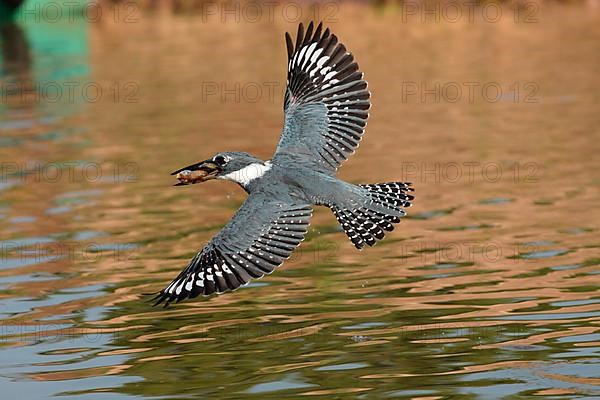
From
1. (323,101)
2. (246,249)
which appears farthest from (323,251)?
(246,249)

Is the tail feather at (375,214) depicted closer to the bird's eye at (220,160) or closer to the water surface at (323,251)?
the water surface at (323,251)

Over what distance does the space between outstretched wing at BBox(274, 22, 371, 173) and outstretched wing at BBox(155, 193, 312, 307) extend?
0.85m

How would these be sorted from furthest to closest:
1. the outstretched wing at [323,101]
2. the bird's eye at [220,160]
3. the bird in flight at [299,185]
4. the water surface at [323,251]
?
the outstretched wing at [323,101] < the bird's eye at [220,160] < the bird in flight at [299,185] < the water surface at [323,251]

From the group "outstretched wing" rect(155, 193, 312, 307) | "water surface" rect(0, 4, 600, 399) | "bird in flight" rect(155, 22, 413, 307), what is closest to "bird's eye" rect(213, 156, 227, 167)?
"bird in flight" rect(155, 22, 413, 307)

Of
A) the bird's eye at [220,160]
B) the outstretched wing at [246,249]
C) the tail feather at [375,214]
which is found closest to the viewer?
the outstretched wing at [246,249]

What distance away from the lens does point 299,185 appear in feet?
28.7

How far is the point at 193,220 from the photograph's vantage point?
41.3 ft

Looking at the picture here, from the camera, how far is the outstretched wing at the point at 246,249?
26.7 ft

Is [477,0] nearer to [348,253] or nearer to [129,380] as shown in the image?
[348,253]

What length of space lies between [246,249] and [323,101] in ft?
5.58

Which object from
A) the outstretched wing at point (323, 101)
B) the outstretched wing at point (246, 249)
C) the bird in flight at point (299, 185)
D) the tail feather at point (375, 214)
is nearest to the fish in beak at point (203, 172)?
the bird in flight at point (299, 185)

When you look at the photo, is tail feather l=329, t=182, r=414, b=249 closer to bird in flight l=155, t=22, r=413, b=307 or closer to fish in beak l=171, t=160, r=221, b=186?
bird in flight l=155, t=22, r=413, b=307

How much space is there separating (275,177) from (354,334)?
3.82ft

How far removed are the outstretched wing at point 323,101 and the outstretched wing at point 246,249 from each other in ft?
2.80
